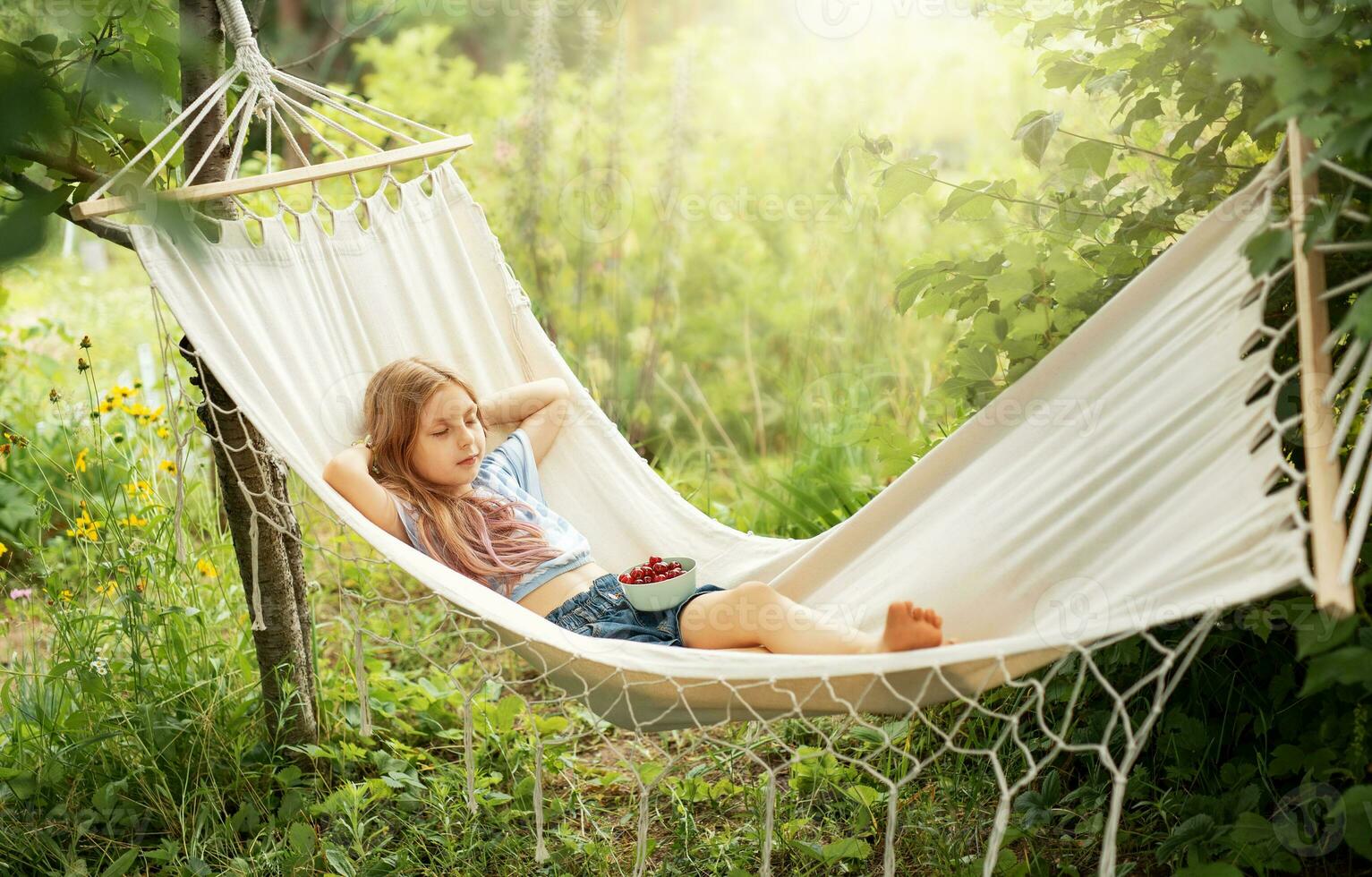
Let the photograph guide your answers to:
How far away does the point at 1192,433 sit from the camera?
51.5 inches

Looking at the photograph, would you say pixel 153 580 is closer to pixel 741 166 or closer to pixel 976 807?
pixel 976 807

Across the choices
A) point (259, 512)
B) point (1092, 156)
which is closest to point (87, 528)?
point (259, 512)

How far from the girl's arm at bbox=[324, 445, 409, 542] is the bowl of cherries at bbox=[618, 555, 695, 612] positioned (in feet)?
1.29

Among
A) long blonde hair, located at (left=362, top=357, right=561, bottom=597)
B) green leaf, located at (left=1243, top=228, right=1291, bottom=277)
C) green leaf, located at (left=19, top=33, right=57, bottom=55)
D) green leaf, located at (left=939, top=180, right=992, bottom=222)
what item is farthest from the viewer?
long blonde hair, located at (left=362, top=357, right=561, bottom=597)

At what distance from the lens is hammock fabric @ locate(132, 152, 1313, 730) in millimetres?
1235

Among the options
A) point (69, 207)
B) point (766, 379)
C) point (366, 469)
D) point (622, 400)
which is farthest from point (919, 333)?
point (69, 207)

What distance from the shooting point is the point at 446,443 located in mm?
1898

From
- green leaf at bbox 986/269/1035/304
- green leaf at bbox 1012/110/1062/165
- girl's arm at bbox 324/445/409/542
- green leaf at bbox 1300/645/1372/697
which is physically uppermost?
green leaf at bbox 1012/110/1062/165

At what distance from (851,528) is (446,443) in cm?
72

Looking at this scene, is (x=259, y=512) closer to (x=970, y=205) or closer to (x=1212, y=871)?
(x=970, y=205)

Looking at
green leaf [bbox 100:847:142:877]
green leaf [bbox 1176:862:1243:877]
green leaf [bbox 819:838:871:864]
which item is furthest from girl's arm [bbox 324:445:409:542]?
green leaf [bbox 1176:862:1243:877]

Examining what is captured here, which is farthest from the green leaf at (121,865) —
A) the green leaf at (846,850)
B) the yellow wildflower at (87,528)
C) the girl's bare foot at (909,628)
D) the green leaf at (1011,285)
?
the green leaf at (1011,285)

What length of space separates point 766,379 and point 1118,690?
86.6 inches

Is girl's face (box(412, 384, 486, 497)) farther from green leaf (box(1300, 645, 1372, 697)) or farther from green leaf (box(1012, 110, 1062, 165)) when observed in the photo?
green leaf (box(1300, 645, 1372, 697))
